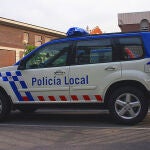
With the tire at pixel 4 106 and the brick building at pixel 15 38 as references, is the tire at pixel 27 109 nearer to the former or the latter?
the tire at pixel 4 106

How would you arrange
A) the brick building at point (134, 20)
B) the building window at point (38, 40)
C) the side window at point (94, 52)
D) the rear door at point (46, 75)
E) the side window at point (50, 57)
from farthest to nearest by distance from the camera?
1. the building window at point (38, 40)
2. the brick building at point (134, 20)
3. the side window at point (50, 57)
4. the rear door at point (46, 75)
5. the side window at point (94, 52)

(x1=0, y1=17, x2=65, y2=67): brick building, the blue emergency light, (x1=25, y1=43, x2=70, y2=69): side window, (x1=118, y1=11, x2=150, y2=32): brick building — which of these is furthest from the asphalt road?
(x1=0, y1=17, x2=65, y2=67): brick building

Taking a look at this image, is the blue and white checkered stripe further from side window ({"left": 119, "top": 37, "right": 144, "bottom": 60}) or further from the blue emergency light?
side window ({"left": 119, "top": 37, "right": 144, "bottom": 60})

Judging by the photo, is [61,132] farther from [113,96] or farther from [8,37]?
[8,37]

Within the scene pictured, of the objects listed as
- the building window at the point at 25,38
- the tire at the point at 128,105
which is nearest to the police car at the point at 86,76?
the tire at the point at 128,105

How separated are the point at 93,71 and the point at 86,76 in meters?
0.18

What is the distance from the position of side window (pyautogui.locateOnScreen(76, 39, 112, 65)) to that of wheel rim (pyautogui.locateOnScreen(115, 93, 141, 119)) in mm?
817

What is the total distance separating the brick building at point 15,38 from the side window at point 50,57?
2915 cm

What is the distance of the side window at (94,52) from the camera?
756 cm

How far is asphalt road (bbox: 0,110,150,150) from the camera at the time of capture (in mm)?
5680

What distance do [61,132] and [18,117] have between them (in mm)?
2497

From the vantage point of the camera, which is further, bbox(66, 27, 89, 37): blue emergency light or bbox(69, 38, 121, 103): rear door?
bbox(66, 27, 89, 37): blue emergency light

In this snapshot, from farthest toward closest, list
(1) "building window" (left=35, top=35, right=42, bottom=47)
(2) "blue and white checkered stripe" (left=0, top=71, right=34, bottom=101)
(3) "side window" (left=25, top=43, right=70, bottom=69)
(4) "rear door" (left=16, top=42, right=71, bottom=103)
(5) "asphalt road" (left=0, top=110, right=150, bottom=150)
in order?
(1) "building window" (left=35, top=35, right=42, bottom=47) < (2) "blue and white checkered stripe" (left=0, top=71, right=34, bottom=101) < (3) "side window" (left=25, top=43, right=70, bottom=69) < (4) "rear door" (left=16, top=42, right=71, bottom=103) < (5) "asphalt road" (left=0, top=110, right=150, bottom=150)

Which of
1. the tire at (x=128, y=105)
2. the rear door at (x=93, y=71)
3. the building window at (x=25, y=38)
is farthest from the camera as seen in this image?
the building window at (x=25, y=38)
